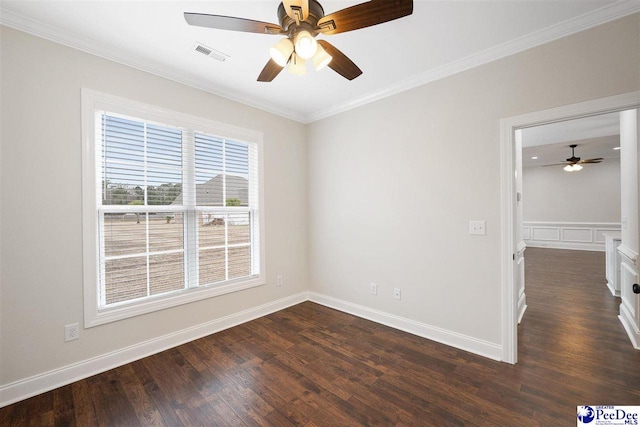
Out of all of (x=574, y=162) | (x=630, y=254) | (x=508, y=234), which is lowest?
(x=630, y=254)

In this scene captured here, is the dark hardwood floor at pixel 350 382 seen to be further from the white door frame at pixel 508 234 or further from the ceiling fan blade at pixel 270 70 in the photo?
the ceiling fan blade at pixel 270 70

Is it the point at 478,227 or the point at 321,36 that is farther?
the point at 478,227

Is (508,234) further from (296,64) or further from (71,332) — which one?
(71,332)

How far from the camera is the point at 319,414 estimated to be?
1.75 m

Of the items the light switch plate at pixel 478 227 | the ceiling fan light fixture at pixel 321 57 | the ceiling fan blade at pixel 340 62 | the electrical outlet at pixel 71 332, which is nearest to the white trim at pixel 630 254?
the light switch plate at pixel 478 227

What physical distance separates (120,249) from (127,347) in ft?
2.95

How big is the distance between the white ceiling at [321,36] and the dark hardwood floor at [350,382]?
8.94ft

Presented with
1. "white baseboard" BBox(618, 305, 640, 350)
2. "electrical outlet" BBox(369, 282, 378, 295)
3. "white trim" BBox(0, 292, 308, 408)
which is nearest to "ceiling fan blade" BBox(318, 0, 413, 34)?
"electrical outlet" BBox(369, 282, 378, 295)

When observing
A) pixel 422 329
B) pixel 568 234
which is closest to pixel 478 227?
pixel 422 329

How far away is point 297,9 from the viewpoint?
1.44m

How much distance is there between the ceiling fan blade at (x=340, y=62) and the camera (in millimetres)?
1749

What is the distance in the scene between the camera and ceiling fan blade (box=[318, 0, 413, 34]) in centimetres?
135

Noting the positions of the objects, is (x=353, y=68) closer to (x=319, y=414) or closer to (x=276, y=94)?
(x=276, y=94)

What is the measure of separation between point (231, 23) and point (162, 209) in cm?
188
